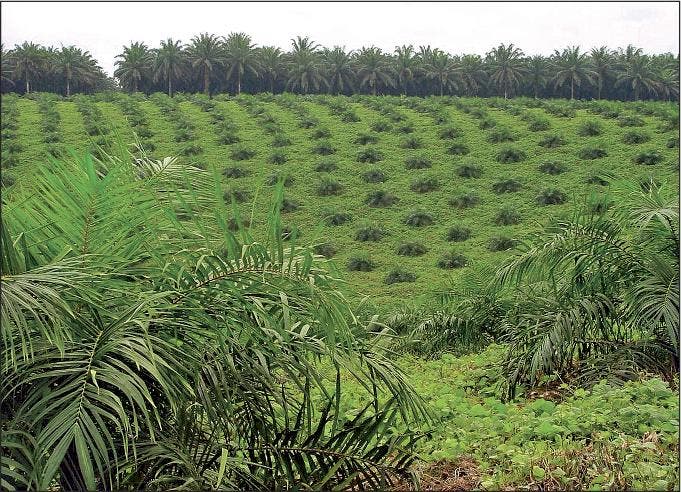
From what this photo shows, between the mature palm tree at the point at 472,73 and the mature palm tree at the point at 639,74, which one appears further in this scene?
the mature palm tree at the point at 472,73

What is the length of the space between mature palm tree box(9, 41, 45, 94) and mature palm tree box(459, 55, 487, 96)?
61.6 feet

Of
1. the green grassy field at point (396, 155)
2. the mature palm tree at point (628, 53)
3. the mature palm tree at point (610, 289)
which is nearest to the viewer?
the mature palm tree at point (610, 289)

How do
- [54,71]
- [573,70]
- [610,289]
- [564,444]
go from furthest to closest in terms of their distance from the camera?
[54,71]
[573,70]
[610,289]
[564,444]

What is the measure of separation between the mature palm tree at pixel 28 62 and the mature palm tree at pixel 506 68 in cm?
1994

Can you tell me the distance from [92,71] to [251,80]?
768 cm

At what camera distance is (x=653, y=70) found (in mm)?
31172

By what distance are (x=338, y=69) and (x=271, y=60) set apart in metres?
3.50

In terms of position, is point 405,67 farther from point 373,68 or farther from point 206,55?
point 206,55

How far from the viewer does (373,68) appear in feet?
120

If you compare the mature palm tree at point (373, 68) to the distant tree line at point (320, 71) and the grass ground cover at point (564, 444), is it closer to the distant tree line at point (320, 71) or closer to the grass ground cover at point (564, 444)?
the distant tree line at point (320, 71)

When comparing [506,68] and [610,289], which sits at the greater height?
[506,68]

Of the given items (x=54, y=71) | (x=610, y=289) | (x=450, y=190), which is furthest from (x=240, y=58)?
(x=610, y=289)

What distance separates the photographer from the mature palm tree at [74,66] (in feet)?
116

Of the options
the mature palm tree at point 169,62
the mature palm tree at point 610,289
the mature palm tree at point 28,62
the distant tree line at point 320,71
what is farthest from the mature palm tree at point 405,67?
the mature palm tree at point 610,289
